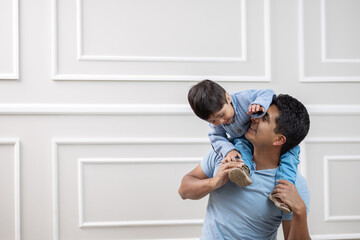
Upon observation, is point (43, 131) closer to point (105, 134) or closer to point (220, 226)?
point (105, 134)

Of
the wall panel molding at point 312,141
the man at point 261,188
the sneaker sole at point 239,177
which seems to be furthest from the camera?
the wall panel molding at point 312,141

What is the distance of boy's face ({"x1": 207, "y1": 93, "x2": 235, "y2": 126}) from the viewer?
4.99 feet

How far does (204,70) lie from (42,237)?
4.46 ft

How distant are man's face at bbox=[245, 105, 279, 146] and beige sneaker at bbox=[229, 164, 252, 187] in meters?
0.14

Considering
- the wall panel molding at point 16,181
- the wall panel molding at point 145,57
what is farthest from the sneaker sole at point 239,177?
the wall panel molding at point 16,181

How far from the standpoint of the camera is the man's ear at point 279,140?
143 centimetres

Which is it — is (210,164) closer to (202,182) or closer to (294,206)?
(202,182)

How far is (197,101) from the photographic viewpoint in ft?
4.88

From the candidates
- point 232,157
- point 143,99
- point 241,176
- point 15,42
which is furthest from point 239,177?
point 15,42

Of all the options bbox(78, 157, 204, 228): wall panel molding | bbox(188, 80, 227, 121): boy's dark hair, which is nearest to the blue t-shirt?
bbox(188, 80, 227, 121): boy's dark hair

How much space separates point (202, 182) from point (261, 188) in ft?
0.69

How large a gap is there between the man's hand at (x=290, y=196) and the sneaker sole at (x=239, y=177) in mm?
113

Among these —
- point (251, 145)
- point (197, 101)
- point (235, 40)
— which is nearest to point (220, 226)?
point (251, 145)

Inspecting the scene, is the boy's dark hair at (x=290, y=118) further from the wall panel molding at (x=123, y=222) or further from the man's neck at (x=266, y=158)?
the wall panel molding at (x=123, y=222)
